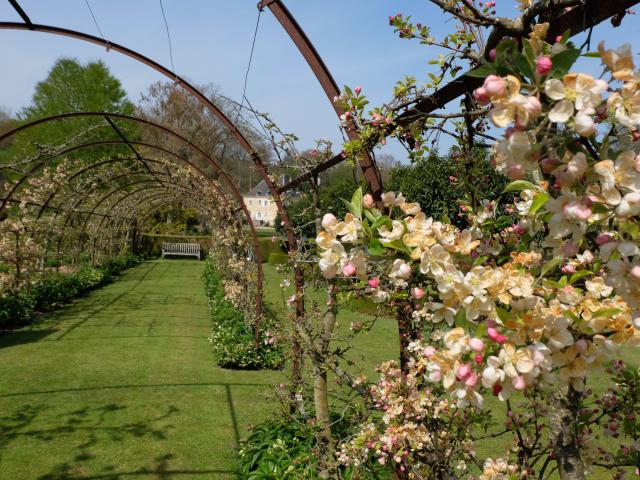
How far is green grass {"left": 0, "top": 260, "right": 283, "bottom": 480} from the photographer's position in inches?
157

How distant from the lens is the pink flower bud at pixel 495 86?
0.68m

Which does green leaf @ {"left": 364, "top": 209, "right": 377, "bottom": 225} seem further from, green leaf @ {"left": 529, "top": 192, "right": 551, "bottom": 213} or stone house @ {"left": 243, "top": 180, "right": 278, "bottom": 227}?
stone house @ {"left": 243, "top": 180, "right": 278, "bottom": 227}

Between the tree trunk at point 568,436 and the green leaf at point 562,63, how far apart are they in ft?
2.94

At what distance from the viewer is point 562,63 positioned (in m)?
0.71

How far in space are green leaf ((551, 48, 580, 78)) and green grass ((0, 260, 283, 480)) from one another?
3552 millimetres

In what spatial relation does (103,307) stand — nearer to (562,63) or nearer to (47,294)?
(47,294)

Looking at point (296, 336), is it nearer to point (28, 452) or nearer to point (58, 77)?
point (28, 452)

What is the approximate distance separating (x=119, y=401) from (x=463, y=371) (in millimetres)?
5459

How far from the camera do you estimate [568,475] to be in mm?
1276

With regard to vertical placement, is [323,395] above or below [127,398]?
above

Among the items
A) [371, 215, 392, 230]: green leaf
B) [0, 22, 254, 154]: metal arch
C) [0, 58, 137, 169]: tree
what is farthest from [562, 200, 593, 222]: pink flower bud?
[0, 58, 137, 169]: tree

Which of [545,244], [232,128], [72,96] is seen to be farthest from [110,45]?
[72,96]

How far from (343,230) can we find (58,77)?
115ft

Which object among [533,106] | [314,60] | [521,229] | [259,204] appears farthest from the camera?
[259,204]
